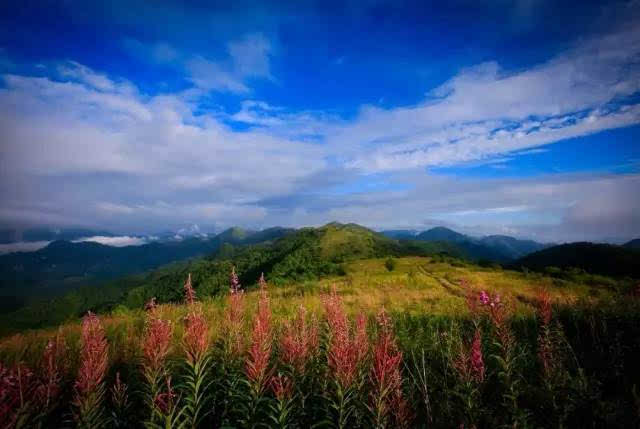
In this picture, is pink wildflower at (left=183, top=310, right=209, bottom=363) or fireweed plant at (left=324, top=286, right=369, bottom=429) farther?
pink wildflower at (left=183, top=310, right=209, bottom=363)

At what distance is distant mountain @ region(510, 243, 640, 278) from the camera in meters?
74.5

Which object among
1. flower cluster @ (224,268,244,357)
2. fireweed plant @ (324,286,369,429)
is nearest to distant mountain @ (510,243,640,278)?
fireweed plant @ (324,286,369,429)

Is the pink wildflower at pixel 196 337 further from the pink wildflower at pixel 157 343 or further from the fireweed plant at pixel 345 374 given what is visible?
the fireweed plant at pixel 345 374

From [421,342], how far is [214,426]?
20.8ft

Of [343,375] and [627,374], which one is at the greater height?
[343,375]

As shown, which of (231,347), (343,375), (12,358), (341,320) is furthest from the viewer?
(12,358)

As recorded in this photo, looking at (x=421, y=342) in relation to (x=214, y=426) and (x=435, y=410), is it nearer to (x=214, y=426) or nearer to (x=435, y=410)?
(x=435, y=410)

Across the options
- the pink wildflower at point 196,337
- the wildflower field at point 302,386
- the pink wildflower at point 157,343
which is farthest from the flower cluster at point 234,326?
the pink wildflower at point 157,343

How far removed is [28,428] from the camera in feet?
11.1

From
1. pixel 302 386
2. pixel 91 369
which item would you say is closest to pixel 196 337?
pixel 91 369

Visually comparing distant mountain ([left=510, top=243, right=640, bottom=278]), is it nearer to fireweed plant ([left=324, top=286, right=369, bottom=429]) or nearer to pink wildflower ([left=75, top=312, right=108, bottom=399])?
fireweed plant ([left=324, top=286, right=369, bottom=429])

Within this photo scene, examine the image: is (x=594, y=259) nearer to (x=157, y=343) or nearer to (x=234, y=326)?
(x=234, y=326)

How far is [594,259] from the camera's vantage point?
351 feet

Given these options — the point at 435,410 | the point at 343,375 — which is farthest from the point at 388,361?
the point at 435,410
